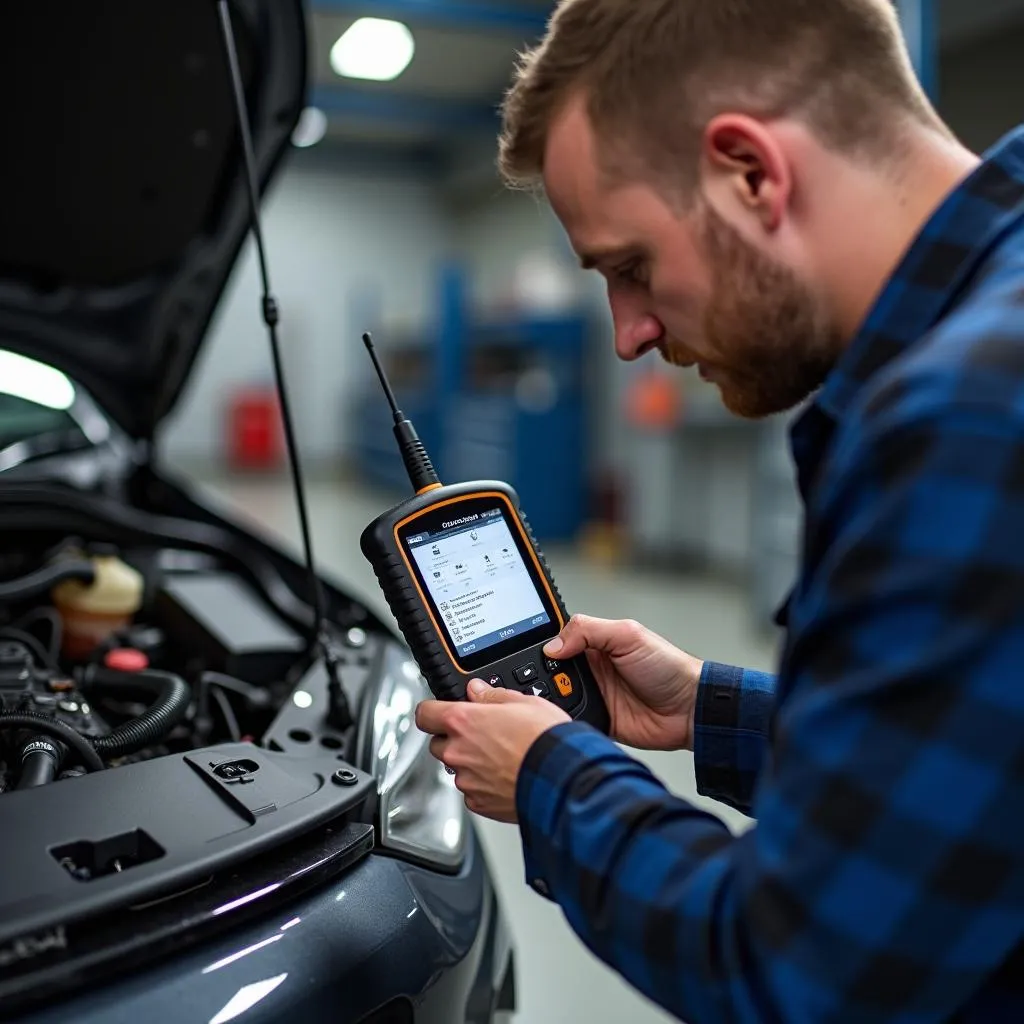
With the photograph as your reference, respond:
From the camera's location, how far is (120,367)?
1.99 m

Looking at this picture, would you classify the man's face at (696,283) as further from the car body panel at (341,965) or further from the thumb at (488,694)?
the car body panel at (341,965)

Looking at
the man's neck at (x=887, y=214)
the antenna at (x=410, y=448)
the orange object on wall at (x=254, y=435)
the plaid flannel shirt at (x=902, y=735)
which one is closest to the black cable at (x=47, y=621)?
the antenna at (x=410, y=448)

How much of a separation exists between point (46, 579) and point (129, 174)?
2.56 feet

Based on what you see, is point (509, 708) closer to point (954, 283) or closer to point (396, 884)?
point (396, 884)

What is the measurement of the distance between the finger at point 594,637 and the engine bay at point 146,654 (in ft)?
0.95

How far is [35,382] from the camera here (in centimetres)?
199

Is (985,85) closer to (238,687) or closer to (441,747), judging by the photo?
(238,687)

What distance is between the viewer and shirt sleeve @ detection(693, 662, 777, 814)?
0.93m

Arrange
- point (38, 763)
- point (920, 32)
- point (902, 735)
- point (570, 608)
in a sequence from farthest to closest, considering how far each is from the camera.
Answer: point (570, 608), point (920, 32), point (38, 763), point (902, 735)

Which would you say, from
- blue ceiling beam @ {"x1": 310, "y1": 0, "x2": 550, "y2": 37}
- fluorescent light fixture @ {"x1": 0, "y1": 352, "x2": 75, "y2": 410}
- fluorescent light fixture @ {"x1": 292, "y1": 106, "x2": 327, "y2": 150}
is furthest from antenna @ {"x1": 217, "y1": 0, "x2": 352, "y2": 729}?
fluorescent light fixture @ {"x1": 292, "y1": 106, "x2": 327, "y2": 150}

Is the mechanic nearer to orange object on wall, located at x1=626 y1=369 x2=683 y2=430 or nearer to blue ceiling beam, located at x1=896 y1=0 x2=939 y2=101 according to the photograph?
blue ceiling beam, located at x1=896 y1=0 x2=939 y2=101

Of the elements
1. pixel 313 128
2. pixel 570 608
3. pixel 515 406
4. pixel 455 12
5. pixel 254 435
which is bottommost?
pixel 570 608

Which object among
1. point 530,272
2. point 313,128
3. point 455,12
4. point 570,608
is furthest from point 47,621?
point 313,128

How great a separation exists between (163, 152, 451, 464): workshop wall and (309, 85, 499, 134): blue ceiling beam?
1881mm
